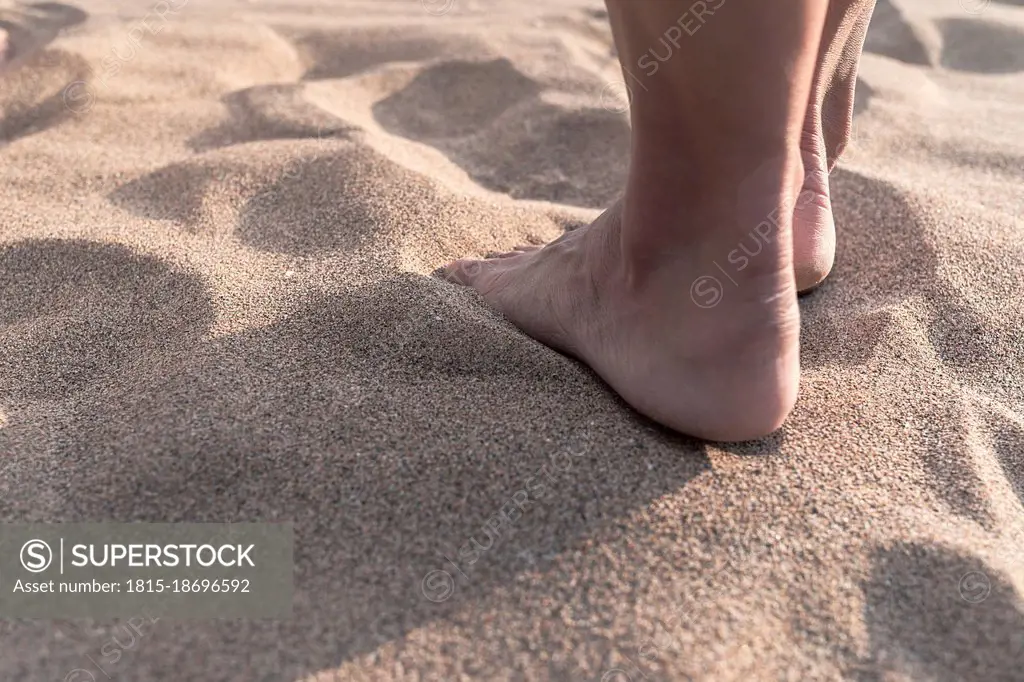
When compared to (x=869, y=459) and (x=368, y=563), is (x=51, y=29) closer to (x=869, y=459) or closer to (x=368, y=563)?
(x=368, y=563)

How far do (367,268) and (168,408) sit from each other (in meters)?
0.47

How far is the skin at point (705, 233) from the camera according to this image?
867mm

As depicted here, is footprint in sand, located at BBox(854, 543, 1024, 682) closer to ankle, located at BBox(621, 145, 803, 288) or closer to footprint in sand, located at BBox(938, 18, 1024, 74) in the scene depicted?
ankle, located at BBox(621, 145, 803, 288)

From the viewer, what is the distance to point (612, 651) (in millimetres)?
848

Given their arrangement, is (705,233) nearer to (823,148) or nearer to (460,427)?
(460,427)

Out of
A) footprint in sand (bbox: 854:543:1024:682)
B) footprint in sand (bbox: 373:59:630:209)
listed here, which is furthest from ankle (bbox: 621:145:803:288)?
footprint in sand (bbox: 373:59:630:209)

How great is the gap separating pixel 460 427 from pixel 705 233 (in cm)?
42

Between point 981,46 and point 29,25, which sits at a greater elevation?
point 29,25

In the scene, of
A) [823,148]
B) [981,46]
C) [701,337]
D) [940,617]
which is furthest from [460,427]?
[981,46]

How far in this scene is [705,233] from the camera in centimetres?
101

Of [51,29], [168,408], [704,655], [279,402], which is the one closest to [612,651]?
[704,655]

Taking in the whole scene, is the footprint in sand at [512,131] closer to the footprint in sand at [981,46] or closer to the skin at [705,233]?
the skin at [705,233]

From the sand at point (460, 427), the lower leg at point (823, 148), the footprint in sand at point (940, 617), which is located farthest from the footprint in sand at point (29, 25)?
the footprint in sand at point (940, 617)

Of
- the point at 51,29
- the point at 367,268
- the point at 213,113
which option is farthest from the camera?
the point at 51,29
